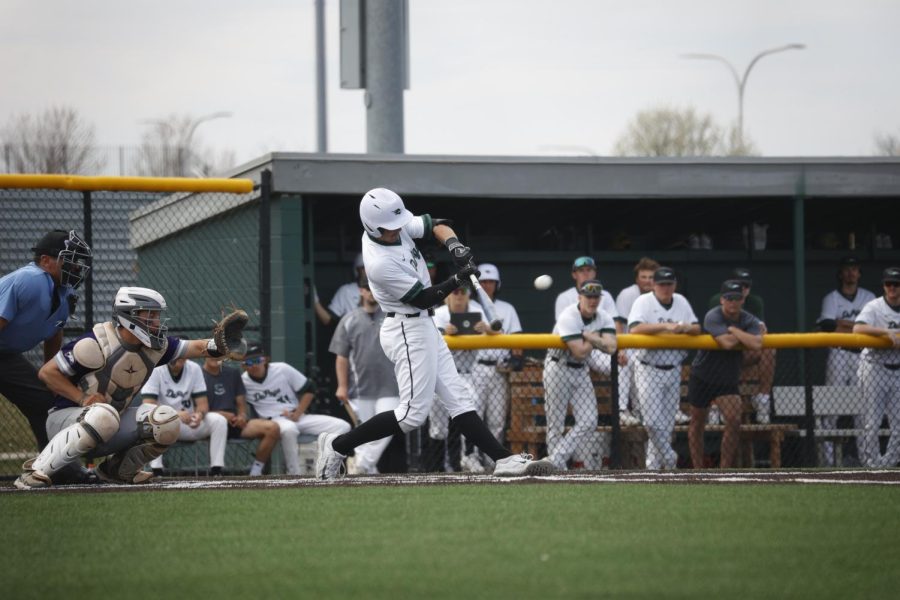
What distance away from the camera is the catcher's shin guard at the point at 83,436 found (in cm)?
791

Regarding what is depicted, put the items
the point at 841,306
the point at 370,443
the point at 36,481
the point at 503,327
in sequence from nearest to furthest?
the point at 36,481 < the point at 370,443 < the point at 503,327 < the point at 841,306

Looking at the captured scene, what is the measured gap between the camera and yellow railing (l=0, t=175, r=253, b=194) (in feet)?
32.7

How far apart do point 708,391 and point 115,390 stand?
4.75 metres

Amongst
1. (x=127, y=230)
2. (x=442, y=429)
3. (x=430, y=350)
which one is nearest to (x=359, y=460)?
(x=442, y=429)

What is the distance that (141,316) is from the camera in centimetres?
807

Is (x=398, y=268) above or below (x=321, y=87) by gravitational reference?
below

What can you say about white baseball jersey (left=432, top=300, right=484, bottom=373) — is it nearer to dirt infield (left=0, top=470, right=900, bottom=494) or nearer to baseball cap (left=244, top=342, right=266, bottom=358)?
baseball cap (left=244, top=342, right=266, bottom=358)

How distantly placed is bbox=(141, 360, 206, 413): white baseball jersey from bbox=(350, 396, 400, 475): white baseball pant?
4.40 ft

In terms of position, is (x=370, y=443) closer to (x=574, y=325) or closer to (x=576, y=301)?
(x=574, y=325)

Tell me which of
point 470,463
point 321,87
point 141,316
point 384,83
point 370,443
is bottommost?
point 470,463

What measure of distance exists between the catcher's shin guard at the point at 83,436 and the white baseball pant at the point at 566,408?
12.5 ft

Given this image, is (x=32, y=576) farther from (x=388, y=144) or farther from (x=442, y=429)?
(x=388, y=144)

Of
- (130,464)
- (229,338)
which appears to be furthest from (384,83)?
(130,464)

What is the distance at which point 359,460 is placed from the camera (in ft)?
35.6
